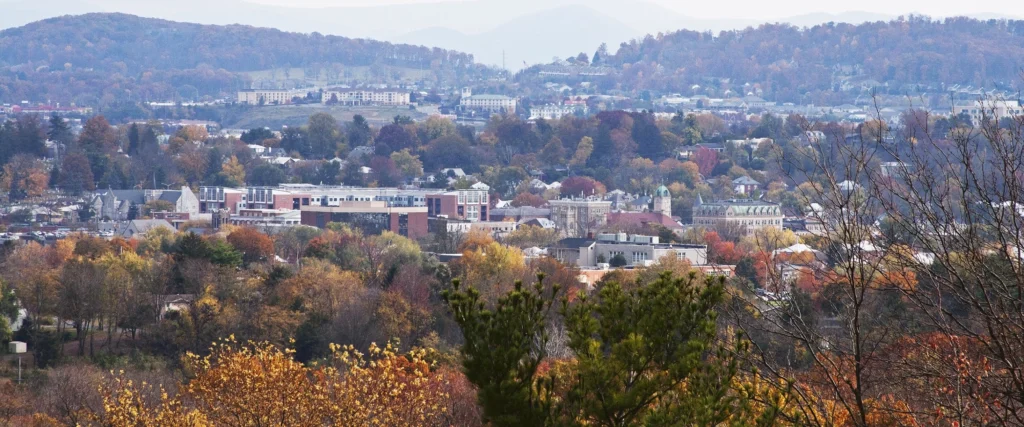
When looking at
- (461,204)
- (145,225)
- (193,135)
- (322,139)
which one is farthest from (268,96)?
(145,225)

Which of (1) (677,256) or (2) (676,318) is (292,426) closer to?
(2) (676,318)

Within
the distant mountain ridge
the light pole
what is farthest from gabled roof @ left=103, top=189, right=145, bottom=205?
the distant mountain ridge

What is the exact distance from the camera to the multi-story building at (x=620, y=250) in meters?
51.3

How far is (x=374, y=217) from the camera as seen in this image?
68750 millimetres

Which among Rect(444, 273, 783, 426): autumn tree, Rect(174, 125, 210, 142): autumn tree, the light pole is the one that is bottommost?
Rect(174, 125, 210, 142): autumn tree

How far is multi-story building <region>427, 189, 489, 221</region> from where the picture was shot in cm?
7494

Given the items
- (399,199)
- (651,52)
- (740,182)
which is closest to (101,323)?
(399,199)

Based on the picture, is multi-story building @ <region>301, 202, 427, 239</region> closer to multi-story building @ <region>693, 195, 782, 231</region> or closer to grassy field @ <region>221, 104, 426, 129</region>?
multi-story building @ <region>693, 195, 782, 231</region>

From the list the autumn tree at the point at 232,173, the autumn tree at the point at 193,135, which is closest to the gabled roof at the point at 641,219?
the autumn tree at the point at 232,173

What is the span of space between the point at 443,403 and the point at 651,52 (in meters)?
169

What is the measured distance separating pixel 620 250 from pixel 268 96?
317 ft

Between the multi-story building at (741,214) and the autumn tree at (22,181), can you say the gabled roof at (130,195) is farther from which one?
the multi-story building at (741,214)

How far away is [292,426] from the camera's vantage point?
15.0m

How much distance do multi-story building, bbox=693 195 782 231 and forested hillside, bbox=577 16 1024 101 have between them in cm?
7556
